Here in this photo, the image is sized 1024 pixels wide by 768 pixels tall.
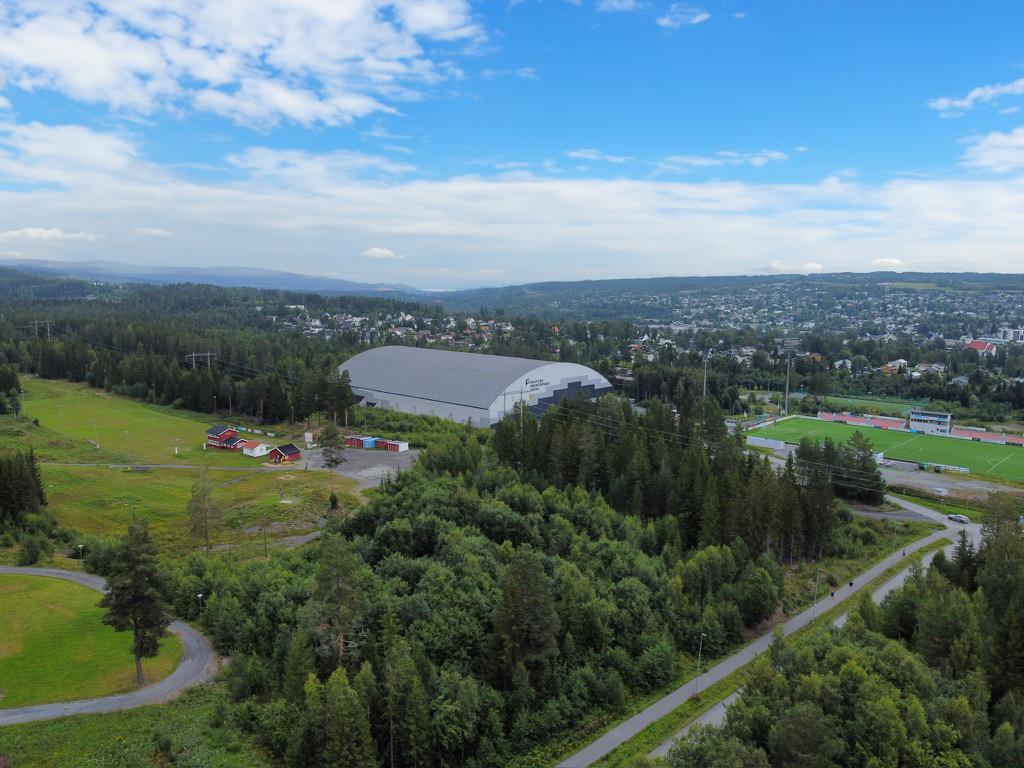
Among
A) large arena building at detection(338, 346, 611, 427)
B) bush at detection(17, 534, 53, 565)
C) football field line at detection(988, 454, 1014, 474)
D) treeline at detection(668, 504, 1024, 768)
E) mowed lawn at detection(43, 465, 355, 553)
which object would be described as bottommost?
football field line at detection(988, 454, 1014, 474)

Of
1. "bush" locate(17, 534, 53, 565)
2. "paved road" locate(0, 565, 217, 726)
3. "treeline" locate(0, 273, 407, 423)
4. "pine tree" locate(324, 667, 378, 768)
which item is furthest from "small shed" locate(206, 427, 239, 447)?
"pine tree" locate(324, 667, 378, 768)

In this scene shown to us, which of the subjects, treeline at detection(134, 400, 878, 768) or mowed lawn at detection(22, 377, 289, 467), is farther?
mowed lawn at detection(22, 377, 289, 467)

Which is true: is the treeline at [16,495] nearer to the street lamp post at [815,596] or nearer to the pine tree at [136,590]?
Result: the pine tree at [136,590]

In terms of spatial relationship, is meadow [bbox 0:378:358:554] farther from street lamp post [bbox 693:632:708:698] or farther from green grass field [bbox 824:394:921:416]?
green grass field [bbox 824:394:921:416]

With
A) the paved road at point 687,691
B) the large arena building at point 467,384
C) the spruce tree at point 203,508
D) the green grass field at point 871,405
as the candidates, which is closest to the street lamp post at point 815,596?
the paved road at point 687,691

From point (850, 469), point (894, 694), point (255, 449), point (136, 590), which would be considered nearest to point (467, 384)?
point (255, 449)

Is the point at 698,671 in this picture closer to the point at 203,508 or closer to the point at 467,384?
the point at 203,508

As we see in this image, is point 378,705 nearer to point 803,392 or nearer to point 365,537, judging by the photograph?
point 365,537
